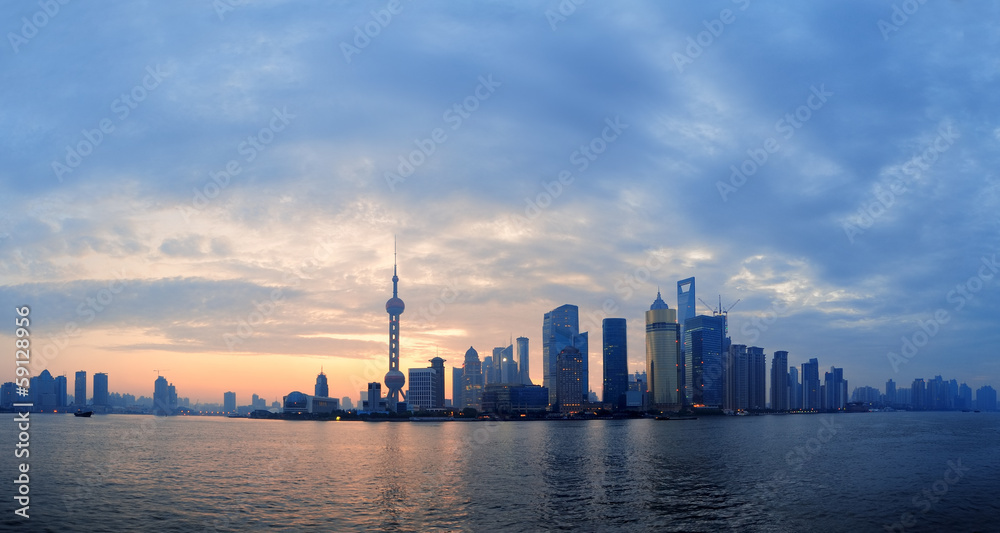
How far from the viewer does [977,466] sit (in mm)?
109562

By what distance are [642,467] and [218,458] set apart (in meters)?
85.0

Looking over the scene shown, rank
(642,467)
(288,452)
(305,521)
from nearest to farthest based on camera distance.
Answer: (305,521)
(642,467)
(288,452)

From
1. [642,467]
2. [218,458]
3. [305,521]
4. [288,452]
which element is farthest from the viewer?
[288,452]

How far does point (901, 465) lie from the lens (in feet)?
360

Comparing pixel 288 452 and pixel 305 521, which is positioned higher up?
pixel 305 521

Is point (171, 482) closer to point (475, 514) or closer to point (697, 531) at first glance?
point (475, 514)

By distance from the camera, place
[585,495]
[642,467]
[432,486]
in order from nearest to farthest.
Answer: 1. [585,495]
2. [432,486]
3. [642,467]

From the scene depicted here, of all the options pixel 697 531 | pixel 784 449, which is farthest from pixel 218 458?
pixel 784 449

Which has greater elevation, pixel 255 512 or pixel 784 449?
pixel 255 512

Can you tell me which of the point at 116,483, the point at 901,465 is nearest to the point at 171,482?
the point at 116,483

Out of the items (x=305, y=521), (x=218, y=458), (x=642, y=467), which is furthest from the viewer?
(x=218, y=458)

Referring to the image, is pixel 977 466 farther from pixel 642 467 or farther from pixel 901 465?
pixel 642 467

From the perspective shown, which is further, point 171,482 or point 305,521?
point 171,482

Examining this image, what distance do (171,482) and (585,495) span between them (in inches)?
2284
